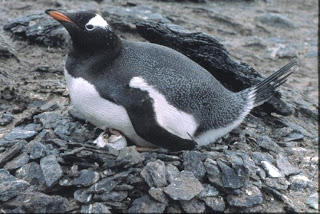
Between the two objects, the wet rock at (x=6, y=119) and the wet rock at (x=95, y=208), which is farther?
the wet rock at (x=6, y=119)

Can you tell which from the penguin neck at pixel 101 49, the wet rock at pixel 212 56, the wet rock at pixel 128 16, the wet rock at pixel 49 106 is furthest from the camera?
the wet rock at pixel 128 16

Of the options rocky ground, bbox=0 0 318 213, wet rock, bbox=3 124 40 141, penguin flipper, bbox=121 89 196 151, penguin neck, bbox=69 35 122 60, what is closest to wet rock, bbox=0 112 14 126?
rocky ground, bbox=0 0 318 213

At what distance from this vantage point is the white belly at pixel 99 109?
8.34ft

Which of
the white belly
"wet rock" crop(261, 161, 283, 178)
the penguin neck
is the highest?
the penguin neck

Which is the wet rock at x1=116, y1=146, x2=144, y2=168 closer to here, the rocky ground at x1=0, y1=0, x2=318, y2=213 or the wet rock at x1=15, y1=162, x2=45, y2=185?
the rocky ground at x1=0, y1=0, x2=318, y2=213

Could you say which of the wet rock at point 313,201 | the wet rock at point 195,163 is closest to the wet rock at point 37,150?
the wet rock at point 195,163

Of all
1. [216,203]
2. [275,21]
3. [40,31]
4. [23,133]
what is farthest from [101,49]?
[275,21]

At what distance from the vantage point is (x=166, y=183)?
7.74 feet

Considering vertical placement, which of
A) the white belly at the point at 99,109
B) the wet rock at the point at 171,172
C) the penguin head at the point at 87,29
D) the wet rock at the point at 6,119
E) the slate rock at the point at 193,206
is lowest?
the wet rock at the point at 6,119

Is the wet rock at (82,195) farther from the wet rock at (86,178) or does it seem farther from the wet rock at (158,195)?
the wet rock at (158,195)

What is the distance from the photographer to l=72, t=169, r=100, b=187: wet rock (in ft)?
7.66

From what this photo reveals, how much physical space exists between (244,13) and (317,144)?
324 cm

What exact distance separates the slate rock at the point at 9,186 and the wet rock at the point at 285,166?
159 centimetres

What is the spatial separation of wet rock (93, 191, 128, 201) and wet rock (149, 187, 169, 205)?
14cm
